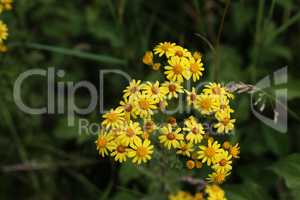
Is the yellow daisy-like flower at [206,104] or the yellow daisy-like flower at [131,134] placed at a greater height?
the yellow daisy-like flower at [206,104]

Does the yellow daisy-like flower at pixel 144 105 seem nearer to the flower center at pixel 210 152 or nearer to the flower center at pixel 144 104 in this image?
the flower center at pixel 144 104

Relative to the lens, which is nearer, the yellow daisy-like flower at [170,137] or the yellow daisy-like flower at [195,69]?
the yellow daisy-like flower at [170,137]

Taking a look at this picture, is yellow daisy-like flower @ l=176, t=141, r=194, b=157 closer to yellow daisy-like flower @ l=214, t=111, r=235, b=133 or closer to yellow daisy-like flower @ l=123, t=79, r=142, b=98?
yellow daisy-like flower @ l=214, t=111, r=235, b=133

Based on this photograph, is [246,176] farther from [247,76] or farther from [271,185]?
[247,76]

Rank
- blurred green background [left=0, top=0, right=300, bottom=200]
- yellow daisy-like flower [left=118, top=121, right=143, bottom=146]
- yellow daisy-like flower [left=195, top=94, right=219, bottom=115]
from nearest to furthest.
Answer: yellow daisy-like flower [left=118, top=121, right=143, bottom=146] < yellow daisy-like flower [left=195, top=94, right=219, bottom=115] < blurred green background [left=0, top=0, right=300, bottom=200]

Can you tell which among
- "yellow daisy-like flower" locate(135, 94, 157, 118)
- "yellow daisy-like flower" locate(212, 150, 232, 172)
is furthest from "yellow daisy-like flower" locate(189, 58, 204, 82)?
"yellow daisy-like flower" locate(212, 150, 232, 172)

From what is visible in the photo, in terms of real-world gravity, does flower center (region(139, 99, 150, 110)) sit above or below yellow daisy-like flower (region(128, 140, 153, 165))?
above

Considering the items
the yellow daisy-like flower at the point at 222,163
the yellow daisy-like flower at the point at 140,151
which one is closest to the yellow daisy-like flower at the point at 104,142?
the yellow daisy-like flower at the point at 140,151
